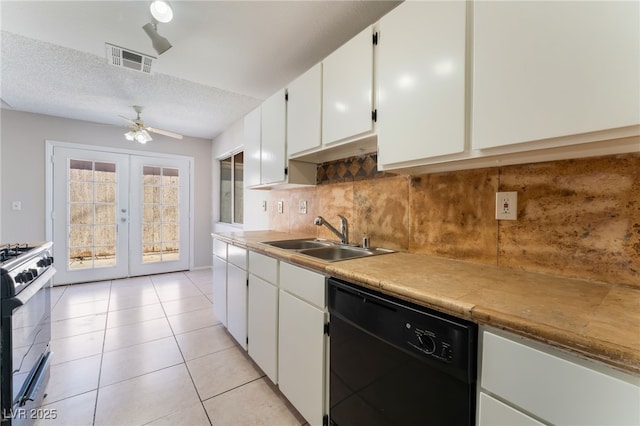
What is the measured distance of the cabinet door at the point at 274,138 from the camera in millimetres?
2102

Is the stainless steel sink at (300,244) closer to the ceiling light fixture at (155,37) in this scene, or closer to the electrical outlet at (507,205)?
the electrical outlet at (507,205)

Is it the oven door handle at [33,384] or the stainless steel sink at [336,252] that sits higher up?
the stainless steel sink at [336,252]

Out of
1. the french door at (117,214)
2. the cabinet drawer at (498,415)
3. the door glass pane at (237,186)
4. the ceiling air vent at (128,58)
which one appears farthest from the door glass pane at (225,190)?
the cabinet drawer at (498,415)

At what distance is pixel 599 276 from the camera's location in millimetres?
936

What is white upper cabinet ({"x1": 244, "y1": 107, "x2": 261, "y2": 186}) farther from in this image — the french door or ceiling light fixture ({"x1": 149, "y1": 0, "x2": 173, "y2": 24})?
the french door

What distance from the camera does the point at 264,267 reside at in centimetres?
173

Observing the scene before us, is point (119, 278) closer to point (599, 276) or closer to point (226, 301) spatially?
point (226, 301)

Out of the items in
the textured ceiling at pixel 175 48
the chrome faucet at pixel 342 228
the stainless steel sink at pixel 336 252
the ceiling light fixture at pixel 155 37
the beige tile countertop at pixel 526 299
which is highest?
the textured ceiling at pixel 175 48

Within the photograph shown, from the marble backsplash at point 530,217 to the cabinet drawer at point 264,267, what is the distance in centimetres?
69

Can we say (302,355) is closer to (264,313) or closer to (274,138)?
(264,313)

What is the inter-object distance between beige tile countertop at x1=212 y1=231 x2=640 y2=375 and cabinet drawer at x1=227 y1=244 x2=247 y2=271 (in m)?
0.91

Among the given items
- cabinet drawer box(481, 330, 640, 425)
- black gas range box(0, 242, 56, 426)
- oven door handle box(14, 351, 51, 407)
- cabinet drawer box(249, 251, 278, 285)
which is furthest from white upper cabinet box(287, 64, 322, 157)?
oven door handle box(14, 351, 51, 407)

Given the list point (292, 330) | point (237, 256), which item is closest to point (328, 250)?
point (292, 330)

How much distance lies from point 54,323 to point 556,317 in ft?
12.9
